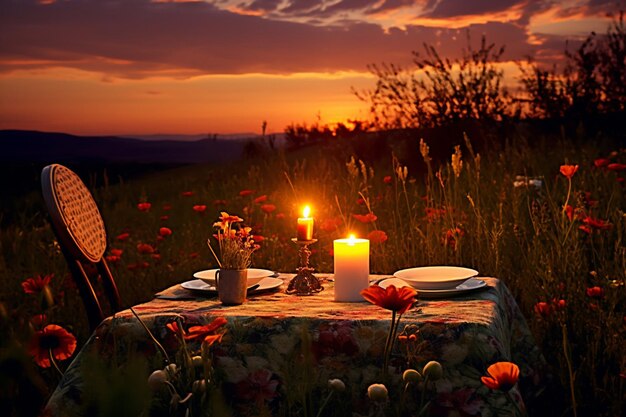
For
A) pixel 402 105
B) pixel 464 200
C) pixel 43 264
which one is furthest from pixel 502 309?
pixel 402 105

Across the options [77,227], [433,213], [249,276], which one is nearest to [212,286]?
[249,276]

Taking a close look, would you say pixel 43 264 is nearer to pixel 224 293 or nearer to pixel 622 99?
pixel 224 293

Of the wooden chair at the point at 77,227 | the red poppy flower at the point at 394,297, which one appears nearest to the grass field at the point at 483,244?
the wooden chair at the point at 77,227

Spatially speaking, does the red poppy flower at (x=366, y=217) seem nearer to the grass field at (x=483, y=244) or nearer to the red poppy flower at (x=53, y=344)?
the grass field at (x=483, y=244)

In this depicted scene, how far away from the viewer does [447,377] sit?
63.0 inches

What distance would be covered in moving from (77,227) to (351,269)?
0.96m

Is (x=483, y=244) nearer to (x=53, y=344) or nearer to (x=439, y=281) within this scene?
(x=439, y=281)

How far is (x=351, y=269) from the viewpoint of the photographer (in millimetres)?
1992

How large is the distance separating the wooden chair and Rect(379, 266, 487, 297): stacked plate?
95cm

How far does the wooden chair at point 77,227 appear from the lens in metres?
2.22

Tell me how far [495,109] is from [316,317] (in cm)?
639

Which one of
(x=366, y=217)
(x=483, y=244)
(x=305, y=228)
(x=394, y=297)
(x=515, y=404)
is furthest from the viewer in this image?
(x=483, y=244)

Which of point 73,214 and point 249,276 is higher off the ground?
point 73,214

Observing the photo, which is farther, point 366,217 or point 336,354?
point 366,217
